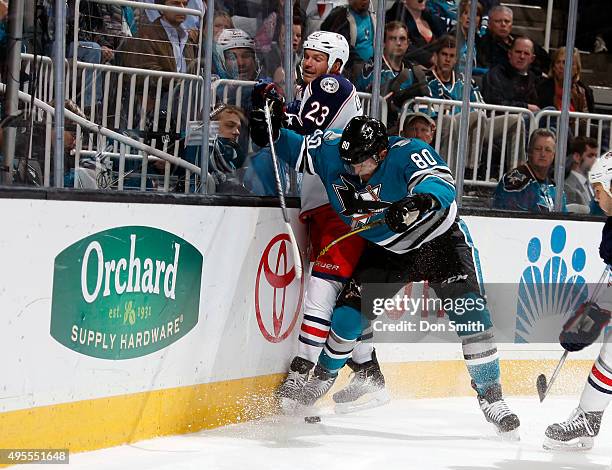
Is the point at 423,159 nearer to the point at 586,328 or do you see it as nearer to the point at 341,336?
the point at 341,336

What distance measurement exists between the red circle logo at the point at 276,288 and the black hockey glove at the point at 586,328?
125 cm

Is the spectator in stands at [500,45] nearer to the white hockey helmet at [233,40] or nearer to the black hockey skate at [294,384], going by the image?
the white hockey helmet at [233,40]

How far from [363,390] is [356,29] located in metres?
1.75

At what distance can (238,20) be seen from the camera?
215 inches

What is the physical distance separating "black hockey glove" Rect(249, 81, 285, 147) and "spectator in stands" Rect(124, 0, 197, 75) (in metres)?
0.38

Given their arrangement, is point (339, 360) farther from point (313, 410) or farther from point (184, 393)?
point (184, 393)

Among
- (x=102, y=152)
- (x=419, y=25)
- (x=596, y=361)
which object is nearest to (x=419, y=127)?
(x=419, y=25)

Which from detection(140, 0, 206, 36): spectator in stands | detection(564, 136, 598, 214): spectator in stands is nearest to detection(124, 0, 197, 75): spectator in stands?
detection(140, 0, 206, 36): spectator in stands

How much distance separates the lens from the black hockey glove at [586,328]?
5.20 m

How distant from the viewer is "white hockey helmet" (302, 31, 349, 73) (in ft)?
18.8

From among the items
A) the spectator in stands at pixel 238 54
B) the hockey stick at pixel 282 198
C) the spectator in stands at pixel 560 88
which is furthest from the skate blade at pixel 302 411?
the spectator in stands at pixel 560 88

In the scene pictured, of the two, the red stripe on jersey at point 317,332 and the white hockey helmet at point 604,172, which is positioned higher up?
the white hockey helmet at point 604,172

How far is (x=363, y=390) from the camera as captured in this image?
589 cm

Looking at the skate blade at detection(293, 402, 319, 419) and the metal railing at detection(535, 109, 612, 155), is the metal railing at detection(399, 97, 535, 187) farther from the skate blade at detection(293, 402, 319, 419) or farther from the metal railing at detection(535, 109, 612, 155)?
the skate blade at detection(293, 402, 319, 419)
